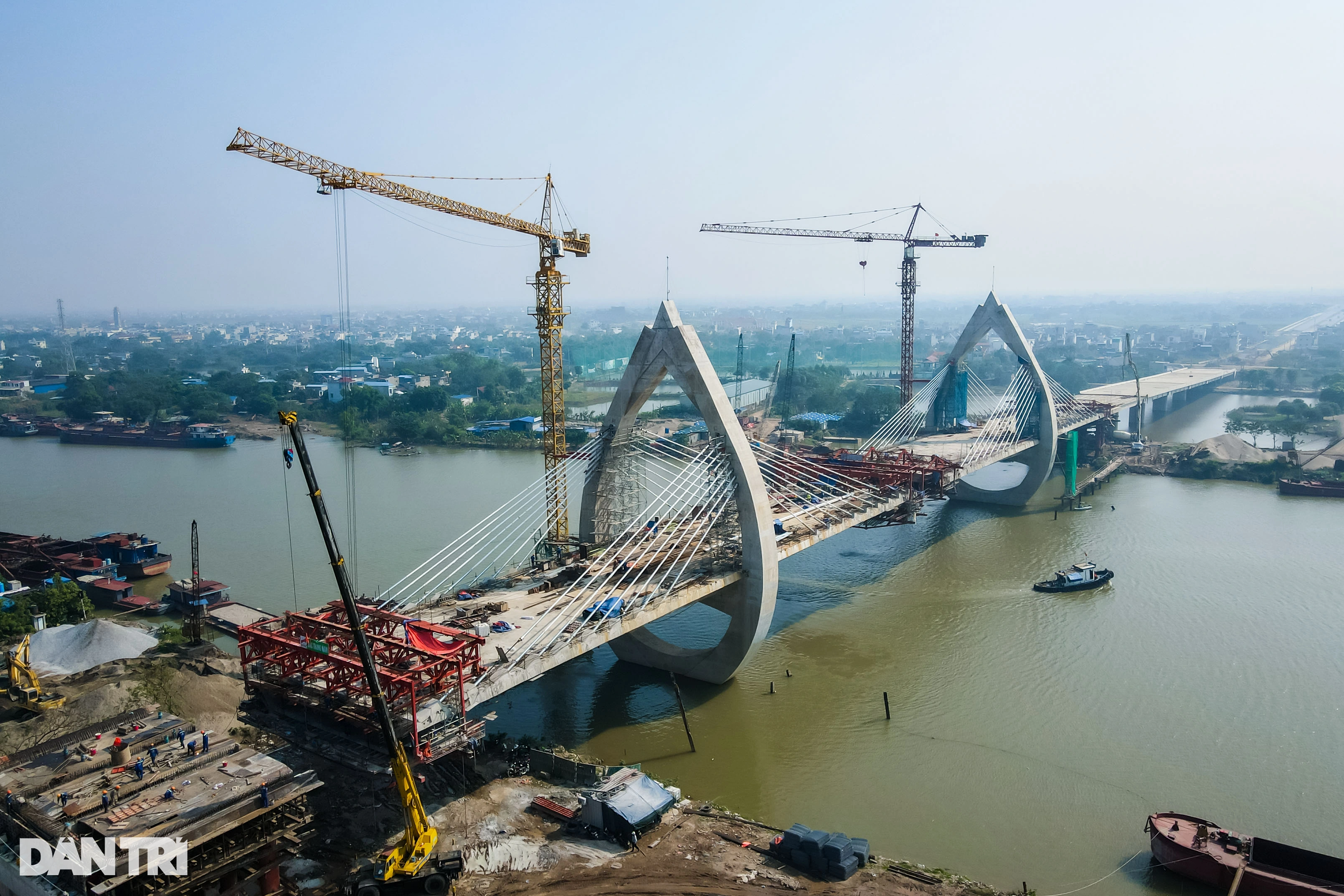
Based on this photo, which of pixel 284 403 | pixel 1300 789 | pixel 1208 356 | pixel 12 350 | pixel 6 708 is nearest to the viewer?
pixel 1300 789

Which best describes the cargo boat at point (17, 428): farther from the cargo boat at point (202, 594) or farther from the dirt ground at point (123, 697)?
the dirt ground at point (123, 697)

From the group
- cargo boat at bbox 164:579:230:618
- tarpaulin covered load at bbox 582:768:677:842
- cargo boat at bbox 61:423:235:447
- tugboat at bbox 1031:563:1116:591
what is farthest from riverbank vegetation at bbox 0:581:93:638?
cargo boat at bbox 61:423:235:447

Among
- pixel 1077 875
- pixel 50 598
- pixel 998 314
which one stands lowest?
pixel 1077 875

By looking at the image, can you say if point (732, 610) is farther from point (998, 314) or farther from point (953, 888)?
point (998, 314)

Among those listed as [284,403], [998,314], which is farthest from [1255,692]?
[284,403]

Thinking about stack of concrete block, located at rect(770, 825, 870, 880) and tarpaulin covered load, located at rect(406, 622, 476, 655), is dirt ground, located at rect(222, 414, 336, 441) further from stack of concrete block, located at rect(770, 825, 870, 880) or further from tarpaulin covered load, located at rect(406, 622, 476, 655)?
stack of concrete block, located at rect(770, 825, 870, 880)

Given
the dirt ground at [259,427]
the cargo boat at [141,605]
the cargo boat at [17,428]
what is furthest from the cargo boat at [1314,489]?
the cargo boat at [17,428]
